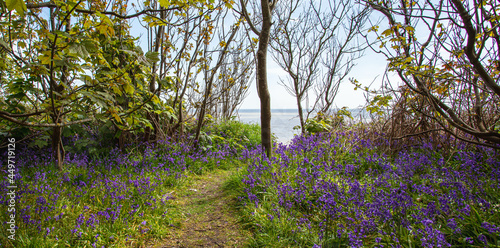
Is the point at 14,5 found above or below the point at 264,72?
below

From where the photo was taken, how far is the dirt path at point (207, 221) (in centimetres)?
252

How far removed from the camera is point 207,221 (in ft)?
9.68

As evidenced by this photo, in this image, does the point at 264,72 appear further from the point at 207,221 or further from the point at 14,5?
the point at 14,5

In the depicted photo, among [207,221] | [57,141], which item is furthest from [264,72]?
[57,141]

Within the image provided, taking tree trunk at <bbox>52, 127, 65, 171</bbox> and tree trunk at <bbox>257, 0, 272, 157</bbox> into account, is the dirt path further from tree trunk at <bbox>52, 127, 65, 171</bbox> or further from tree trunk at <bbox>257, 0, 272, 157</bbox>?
tree trunk at <bbox>52, 127, 65, 171</bbox>

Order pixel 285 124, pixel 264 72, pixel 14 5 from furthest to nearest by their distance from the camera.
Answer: pixel 285 124
pixel 264 72
pixel 14 5

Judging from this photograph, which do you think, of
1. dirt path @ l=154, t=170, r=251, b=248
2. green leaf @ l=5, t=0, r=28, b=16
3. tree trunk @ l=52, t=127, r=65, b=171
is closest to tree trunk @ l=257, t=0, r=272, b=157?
dirt path @ l=154, t=170, r=251, b=248

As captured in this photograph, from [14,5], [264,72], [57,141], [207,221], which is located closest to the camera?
[14,5]

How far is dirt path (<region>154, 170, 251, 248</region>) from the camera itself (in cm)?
252

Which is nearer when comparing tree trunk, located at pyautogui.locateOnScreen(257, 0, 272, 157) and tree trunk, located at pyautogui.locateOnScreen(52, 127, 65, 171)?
tree trunk, located at pyautogui.locateOnScreen(52, 127, 65, 171)

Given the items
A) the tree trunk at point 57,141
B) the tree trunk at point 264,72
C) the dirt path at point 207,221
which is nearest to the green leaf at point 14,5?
the dirt path at point 207,221

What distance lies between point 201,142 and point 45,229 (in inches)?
140

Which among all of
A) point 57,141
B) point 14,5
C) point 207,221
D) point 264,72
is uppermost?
point 264,72

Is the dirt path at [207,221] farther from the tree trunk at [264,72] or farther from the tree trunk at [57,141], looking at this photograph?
the tree trunk at [57,141]
